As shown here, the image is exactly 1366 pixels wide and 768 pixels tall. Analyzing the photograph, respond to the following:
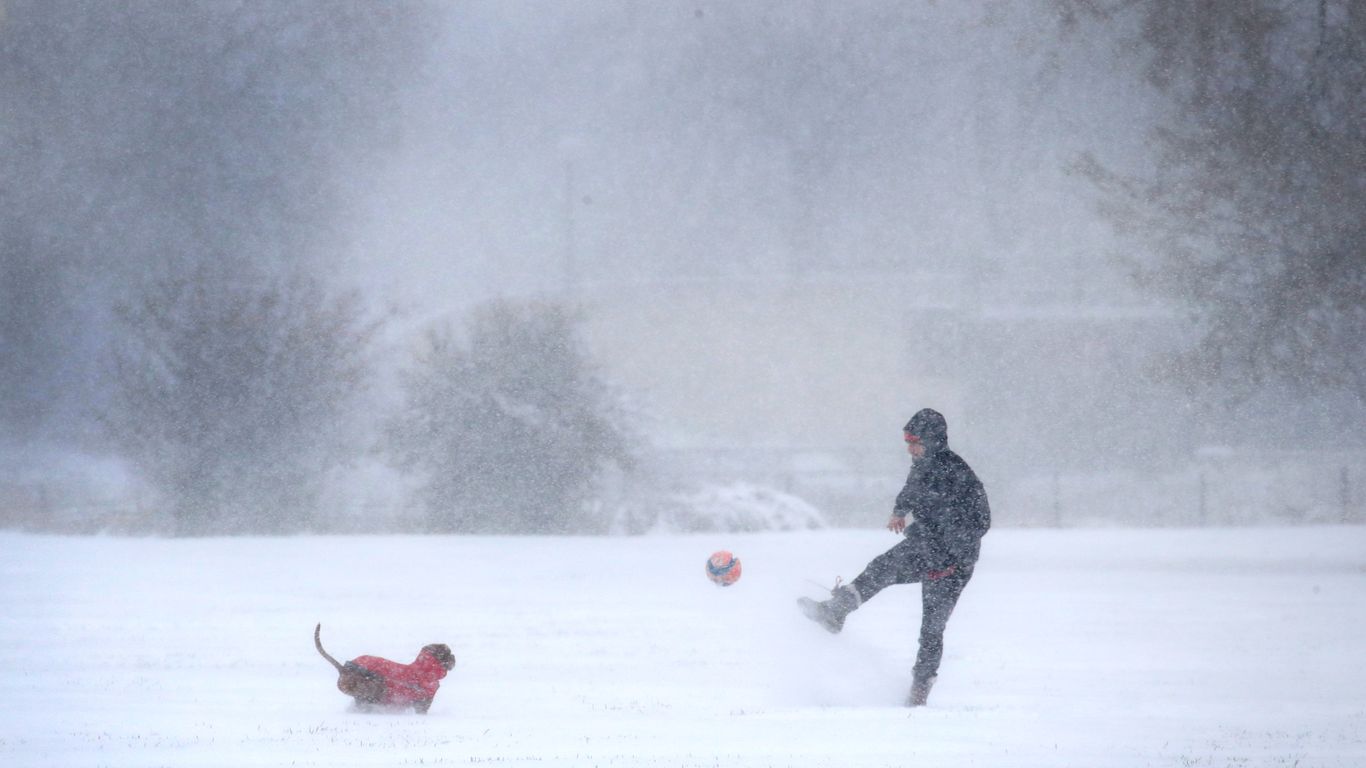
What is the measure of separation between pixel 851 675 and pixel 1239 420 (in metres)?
27.4

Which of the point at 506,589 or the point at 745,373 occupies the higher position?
the point at 745,373

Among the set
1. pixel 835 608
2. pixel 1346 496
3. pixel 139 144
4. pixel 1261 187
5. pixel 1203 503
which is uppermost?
pixel 139 144

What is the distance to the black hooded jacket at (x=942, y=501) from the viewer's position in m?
7.98

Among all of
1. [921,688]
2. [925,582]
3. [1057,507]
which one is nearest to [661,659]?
[921,688]

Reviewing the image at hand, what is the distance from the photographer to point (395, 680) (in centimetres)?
772

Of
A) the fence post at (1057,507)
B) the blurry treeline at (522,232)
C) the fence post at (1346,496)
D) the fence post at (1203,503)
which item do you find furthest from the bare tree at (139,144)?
the fence post at (1346,496)

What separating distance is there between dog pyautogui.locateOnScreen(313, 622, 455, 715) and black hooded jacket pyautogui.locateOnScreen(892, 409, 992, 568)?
2726mm

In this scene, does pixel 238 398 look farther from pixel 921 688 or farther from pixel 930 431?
pixel 930 431

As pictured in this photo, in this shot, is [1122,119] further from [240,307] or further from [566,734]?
[566,734]

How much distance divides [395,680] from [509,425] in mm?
15974

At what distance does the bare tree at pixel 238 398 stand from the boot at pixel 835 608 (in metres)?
17.0

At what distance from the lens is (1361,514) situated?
28.8m

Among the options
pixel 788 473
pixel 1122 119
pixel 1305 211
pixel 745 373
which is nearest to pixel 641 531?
pixel 788 473

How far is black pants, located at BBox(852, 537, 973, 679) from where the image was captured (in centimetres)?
812
